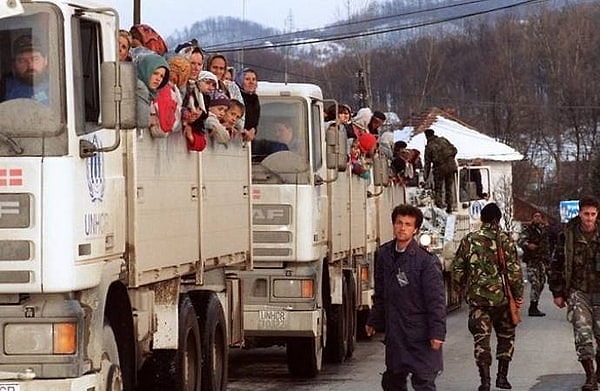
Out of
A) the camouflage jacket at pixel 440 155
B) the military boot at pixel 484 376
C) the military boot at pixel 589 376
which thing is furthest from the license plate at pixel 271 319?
the camouflage jacket at pixel 440 155

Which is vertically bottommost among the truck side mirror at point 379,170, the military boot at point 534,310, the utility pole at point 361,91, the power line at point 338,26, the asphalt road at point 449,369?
the asphalt road at point 449,369

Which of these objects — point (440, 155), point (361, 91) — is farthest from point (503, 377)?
point (361, 91)

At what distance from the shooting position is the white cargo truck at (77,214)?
27.2 ft

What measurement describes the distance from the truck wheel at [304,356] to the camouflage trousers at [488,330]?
6.83ft

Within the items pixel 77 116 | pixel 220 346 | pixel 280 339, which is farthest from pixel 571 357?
pixel 77 116

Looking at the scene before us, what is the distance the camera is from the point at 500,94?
314 feet

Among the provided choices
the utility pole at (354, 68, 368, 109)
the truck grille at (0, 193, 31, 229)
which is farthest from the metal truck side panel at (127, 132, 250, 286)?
the utility pole at (354, 68, 368, 109)

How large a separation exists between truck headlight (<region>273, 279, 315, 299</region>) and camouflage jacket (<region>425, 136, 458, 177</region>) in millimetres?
13186

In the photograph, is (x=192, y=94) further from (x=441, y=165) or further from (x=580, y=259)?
(x=441, y=165)

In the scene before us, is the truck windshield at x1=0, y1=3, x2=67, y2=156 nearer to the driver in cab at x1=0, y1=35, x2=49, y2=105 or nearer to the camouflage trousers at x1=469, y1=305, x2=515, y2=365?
the driver in cab at x1=0, y1=35, x2=49, y2=105

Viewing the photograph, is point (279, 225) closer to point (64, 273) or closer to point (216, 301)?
point (216, 301)

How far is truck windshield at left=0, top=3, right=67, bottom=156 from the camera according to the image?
834 centimetres

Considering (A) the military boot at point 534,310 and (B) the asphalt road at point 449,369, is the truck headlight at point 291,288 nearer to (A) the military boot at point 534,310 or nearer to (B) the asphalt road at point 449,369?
(B) the asphalt road at point 449,369

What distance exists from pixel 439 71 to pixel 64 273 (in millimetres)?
79464
